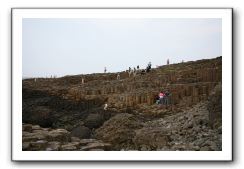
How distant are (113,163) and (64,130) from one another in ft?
1.65

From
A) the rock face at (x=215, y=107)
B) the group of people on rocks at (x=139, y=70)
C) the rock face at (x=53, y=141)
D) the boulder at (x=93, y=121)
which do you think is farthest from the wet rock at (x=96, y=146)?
the rock face at (x=215, y=107)

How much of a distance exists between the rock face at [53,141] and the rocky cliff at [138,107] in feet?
0.15

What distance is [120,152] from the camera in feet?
30.0

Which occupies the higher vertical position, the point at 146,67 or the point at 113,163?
the point at 146,67

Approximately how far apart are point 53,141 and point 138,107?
781 millimetres

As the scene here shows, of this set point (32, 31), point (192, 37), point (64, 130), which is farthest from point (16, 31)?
point (192, 37)

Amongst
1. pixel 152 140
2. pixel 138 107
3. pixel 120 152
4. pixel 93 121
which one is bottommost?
pixel 120 152

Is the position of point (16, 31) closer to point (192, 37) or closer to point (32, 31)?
point (32, 31)

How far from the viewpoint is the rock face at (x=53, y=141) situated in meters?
9.16

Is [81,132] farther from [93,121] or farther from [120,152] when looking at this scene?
[120,152]

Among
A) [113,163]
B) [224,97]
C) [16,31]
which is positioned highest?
[16,31]

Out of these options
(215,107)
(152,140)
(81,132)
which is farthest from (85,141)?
(215,107)

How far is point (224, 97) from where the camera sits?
9.15 metres

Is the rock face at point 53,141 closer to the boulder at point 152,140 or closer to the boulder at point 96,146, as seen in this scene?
the boulder at point 96,146
